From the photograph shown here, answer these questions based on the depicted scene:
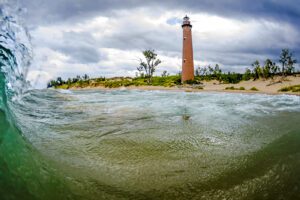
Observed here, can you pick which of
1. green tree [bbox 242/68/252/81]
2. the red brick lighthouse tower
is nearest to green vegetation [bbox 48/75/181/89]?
the red brick lighthouse tower

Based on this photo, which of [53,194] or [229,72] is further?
[229,72]

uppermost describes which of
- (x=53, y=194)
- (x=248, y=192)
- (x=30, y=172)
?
(x=30, y=172)

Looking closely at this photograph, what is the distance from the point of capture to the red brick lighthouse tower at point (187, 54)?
4975cm

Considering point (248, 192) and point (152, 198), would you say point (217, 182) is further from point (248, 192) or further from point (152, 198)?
point (152, 198)

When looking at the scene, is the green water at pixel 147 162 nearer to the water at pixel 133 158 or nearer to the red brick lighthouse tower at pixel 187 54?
the water at pixel 133 158

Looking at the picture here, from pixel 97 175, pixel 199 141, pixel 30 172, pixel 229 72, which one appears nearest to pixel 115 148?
pixel 97 175

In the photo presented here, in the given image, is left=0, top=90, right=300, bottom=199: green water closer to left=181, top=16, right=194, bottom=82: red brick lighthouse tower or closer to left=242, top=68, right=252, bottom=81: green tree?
left=242, top=68, right=252, bottom=81: green tree

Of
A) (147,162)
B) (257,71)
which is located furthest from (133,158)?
(257,71)

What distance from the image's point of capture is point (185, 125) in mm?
6977

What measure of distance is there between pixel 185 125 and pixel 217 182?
3.55 m

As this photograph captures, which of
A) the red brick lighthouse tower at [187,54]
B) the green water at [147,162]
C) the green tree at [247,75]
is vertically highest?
the red brick lighthouse tower at [187,54]

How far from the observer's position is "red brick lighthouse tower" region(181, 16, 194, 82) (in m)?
49.8

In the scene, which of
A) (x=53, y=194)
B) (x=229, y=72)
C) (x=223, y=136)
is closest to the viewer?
(x=53, y=194)

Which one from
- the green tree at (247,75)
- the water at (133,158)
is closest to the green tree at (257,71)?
the green tree at (247,75)
